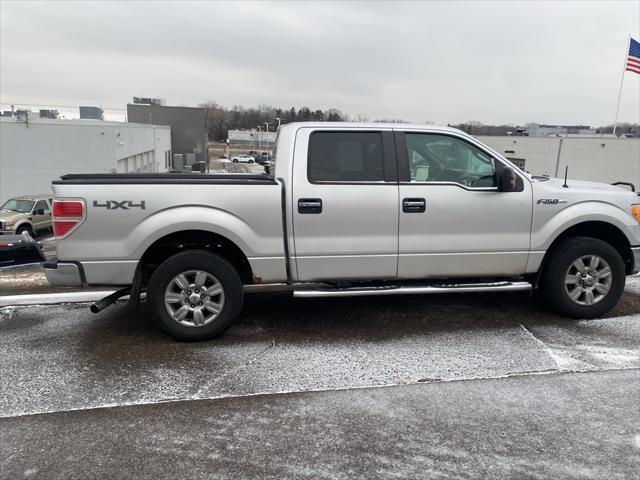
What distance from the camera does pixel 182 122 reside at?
224 feet

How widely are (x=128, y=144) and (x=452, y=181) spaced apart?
35049mm

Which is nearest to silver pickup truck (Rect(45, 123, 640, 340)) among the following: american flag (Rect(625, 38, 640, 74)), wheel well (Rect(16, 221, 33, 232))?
wheel well (Rect(16, 221, 33, 232))

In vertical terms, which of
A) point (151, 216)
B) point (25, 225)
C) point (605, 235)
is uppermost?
point (151, 216)

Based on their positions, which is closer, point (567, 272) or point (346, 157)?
point (346, 157)

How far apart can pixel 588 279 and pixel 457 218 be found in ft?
5.08

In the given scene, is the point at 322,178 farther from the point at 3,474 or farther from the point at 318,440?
the point at 3,474

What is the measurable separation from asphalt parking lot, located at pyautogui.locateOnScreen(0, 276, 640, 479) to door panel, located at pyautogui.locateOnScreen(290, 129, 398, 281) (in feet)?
2.21

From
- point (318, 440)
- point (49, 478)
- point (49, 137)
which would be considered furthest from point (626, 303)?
point (49, 137)

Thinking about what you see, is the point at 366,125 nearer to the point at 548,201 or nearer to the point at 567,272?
the point at 548,201

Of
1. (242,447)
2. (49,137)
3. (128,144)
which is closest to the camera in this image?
(242,447)

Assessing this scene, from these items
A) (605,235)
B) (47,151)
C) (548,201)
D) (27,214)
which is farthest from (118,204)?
(47,151)

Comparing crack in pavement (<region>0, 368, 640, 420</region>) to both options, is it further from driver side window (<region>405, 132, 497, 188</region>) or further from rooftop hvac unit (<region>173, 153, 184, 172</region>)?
rooftop hvac unit (<region>173, 153, 184, 172</region>)

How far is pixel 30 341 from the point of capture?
4508 millimetres

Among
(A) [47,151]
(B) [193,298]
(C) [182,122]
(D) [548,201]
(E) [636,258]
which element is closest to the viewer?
(B) [193,298]
